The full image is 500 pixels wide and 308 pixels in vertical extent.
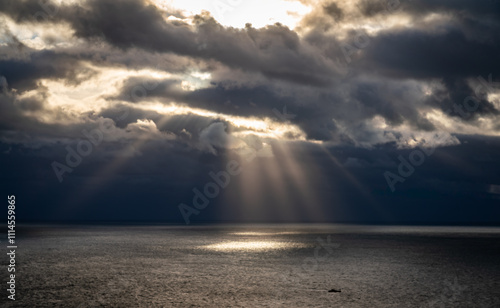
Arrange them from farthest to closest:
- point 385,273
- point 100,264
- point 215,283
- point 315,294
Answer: point 100,264
point 385,273
point 215,283
point 315,294

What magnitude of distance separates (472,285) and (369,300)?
44.3 feet

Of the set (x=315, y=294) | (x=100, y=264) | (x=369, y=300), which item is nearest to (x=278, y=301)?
(x=315, y=294)

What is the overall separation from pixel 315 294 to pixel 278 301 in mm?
4167

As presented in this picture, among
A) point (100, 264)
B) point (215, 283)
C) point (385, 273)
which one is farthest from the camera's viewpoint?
point (100, 264)

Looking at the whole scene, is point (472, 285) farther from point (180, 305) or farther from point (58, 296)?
point (58, 296)

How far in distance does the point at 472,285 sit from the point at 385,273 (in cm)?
888

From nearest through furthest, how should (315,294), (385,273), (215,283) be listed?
(315,294), (215,283), (385,273)

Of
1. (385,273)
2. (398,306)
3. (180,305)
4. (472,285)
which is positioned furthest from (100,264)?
(472,285)

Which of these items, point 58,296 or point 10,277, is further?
point 10,277

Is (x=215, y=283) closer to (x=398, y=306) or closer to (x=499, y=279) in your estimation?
(x=398, y=306)

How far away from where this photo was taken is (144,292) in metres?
34.0

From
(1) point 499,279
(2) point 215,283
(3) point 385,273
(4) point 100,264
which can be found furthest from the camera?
(4) point 100,264

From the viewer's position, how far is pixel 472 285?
3903 cm

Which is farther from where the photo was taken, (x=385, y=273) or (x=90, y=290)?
(x=385, y=273)
